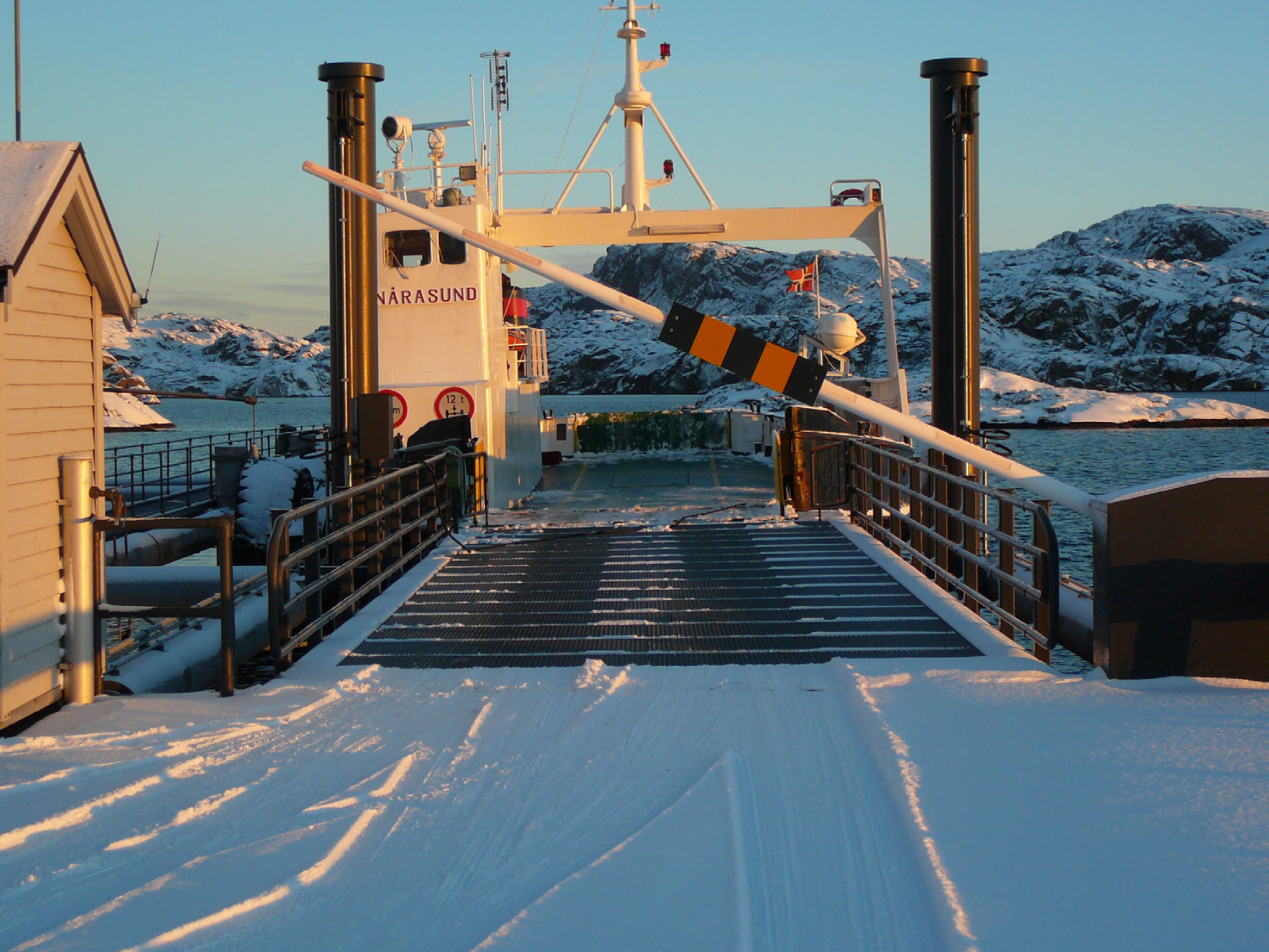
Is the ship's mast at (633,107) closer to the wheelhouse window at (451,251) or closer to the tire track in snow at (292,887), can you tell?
the wheelhouse window at (451,251)

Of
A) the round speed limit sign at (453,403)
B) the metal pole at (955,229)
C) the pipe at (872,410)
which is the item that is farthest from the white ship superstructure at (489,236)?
the pipe at (872,410)

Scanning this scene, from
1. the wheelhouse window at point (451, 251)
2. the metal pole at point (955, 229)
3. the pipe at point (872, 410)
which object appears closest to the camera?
the pipe at point (872, 410)

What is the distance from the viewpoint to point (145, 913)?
3502 millimetres

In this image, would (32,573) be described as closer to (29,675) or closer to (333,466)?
(29,675)

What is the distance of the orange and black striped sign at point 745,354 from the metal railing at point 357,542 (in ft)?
8.18

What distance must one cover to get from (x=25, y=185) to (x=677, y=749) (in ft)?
13.8

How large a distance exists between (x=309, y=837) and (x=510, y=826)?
0.75 metres

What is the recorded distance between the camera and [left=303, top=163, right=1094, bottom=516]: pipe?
19.9ft

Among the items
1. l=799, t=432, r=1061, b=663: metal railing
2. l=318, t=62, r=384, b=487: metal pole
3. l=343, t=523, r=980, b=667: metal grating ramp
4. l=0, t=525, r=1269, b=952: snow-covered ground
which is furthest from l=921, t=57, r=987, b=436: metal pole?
l=0, t=525, r=1269, b=952: snow-covered ground

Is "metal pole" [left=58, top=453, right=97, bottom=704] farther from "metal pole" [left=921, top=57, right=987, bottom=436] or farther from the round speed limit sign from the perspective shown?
the round speed limit sign

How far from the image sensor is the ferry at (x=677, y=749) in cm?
350

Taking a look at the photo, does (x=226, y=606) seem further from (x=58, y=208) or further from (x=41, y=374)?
(x=58, y=208)

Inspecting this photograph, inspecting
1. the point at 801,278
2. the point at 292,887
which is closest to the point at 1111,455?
the point at 801,278

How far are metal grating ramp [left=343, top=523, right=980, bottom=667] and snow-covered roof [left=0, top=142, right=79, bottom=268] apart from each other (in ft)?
10.2
